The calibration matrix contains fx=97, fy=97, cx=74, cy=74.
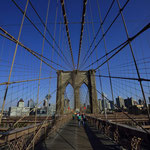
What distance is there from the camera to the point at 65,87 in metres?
22.3

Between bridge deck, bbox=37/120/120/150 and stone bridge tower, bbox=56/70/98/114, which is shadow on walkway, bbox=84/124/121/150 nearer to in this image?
bridge deck, bbox=37/120/120/150

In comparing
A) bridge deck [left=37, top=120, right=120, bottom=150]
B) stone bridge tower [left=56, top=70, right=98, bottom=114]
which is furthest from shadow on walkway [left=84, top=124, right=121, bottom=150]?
stone bridge tower [left=56, top=70, right=98, bottom=114]

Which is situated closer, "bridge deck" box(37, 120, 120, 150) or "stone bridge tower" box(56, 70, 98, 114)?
"bridge deck" box(37, 120, 120, 150)

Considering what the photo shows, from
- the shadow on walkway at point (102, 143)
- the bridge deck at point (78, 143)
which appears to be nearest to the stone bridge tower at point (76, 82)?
the bridge deck at point (78, 143)

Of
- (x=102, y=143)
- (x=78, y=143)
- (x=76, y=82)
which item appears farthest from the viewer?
(x=76, y=82)

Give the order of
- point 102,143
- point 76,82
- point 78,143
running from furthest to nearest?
point 76,82 < point 78,143 < point 102,143

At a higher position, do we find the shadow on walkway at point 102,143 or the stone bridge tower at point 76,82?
the stone bridge tower at point 76,82

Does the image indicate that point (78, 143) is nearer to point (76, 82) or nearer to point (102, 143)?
point (102, 143)

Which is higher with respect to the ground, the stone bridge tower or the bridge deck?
the stone bridge tower

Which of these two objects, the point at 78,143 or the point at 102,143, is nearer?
the point at 102,143

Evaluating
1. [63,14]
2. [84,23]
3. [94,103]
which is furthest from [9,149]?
[94,103]

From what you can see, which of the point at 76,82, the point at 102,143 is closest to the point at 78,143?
the point at 102,143

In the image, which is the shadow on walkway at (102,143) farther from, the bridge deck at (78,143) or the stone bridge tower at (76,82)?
the stone bridge tower at (76,82)

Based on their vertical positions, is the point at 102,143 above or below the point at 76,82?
below
